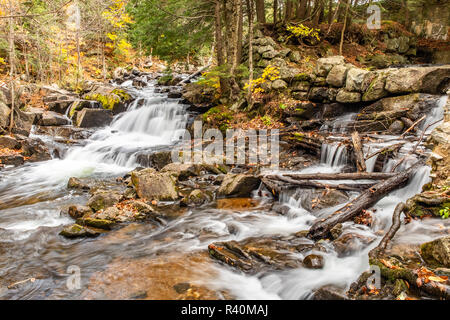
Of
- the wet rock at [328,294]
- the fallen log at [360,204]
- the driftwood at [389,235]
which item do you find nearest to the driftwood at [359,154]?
the fallen log at [360,204]

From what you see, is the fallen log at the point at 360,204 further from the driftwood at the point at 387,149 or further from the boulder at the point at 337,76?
the boulder at the point at 337,76

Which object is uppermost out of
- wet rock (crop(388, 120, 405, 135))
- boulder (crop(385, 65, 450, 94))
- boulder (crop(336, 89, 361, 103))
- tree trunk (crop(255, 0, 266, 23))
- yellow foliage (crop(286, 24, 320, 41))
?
tree trunk (crop(255, 0, 266, 23))

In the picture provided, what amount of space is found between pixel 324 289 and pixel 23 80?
23.6 meters

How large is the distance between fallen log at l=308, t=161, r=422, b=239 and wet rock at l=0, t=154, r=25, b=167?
10.8 metres

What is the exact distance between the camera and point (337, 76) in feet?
34.9

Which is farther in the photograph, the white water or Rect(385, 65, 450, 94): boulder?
Rect(385, 65, 450, 94): boulder

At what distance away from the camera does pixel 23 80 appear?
63.8 feet

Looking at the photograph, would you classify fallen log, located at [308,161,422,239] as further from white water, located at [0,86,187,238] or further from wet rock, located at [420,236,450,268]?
white water, located at [0,86,187,238]

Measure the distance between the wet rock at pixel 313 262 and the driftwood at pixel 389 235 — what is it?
30.4 inches

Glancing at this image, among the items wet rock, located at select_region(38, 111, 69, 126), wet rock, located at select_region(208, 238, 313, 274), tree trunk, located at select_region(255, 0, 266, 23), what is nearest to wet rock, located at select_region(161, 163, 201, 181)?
wet rock, located at select_region(208, 238, 313, 274)

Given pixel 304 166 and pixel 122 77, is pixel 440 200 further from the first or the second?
pixel 122 77

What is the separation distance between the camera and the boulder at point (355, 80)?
10.1m

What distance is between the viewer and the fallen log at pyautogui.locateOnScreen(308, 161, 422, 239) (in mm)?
4719

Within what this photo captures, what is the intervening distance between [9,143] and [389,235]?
43.2 ft
